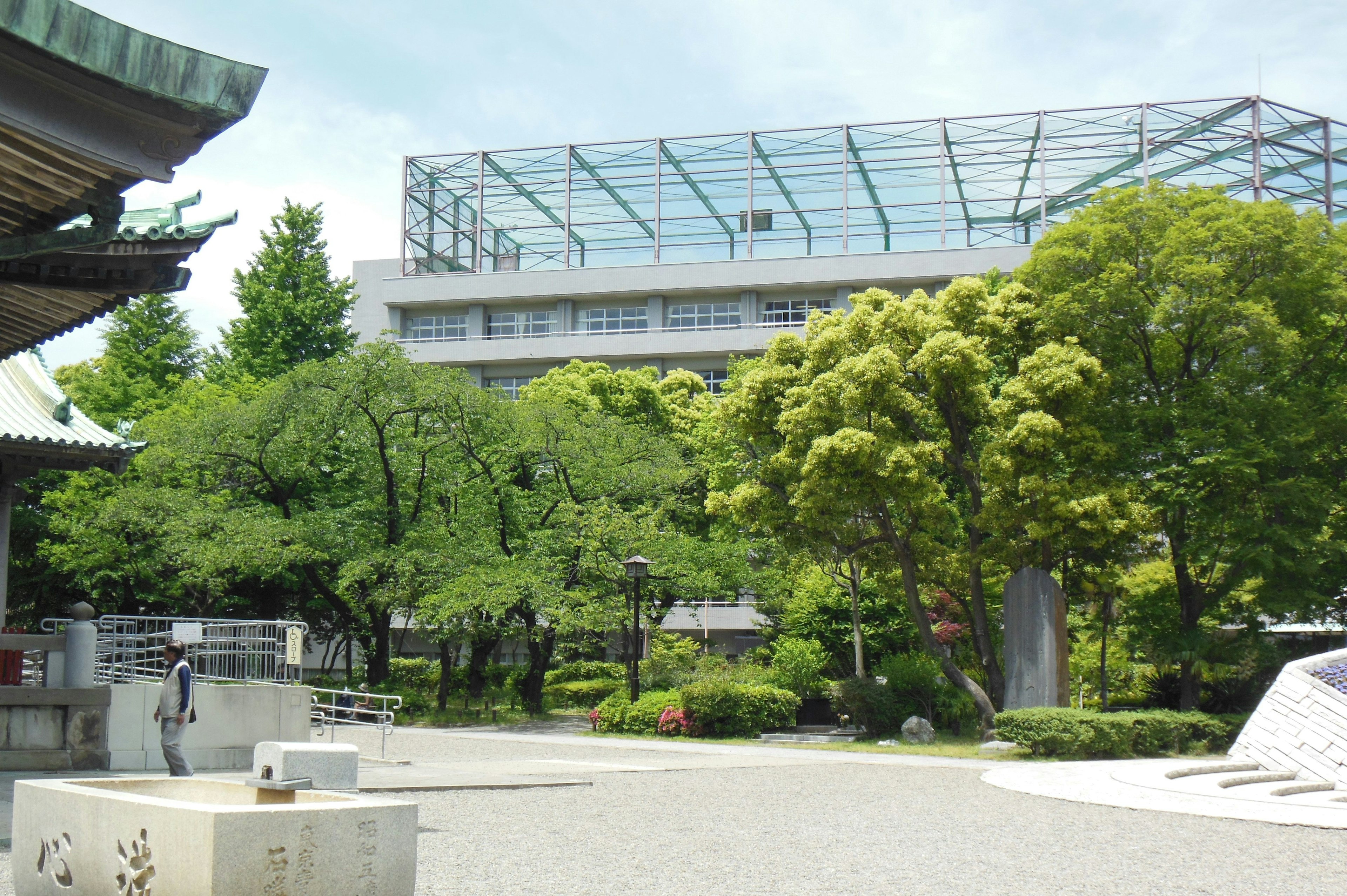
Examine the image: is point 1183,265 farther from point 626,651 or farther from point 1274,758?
point 626,651

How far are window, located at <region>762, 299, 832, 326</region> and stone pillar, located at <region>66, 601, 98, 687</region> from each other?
142 ft

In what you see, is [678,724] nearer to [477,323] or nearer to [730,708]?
[730,708]

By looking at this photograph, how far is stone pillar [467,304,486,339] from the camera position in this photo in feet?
191

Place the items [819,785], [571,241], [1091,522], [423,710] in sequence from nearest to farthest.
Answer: [819,785] < [1091,522] < [423,710] < [571,241]

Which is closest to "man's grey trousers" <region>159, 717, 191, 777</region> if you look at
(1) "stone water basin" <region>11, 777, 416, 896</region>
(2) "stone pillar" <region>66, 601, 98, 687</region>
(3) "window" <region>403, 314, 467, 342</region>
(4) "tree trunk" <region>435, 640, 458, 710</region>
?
(2) "stone pillar" <region>66, 601, 98, 687</region>

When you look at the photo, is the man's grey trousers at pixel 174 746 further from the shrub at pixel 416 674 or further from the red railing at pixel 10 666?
the shrub at pixel 416 674

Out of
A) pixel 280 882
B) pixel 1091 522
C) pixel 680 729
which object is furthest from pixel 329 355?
pixel 280 882

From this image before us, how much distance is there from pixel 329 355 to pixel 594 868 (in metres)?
42.0

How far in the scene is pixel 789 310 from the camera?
182 ft

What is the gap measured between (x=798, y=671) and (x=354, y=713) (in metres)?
10.6

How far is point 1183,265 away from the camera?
22359mm

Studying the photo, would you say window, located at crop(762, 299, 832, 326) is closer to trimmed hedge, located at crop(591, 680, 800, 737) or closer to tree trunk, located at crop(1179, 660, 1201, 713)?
trimmed hedge, located at crop(591, 680, 800, 737)

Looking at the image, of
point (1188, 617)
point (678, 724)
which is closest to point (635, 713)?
point (678, 724)

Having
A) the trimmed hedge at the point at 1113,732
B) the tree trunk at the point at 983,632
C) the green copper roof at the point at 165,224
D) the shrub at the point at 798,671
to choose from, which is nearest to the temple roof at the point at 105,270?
the green copper roof at the point at 165,224
